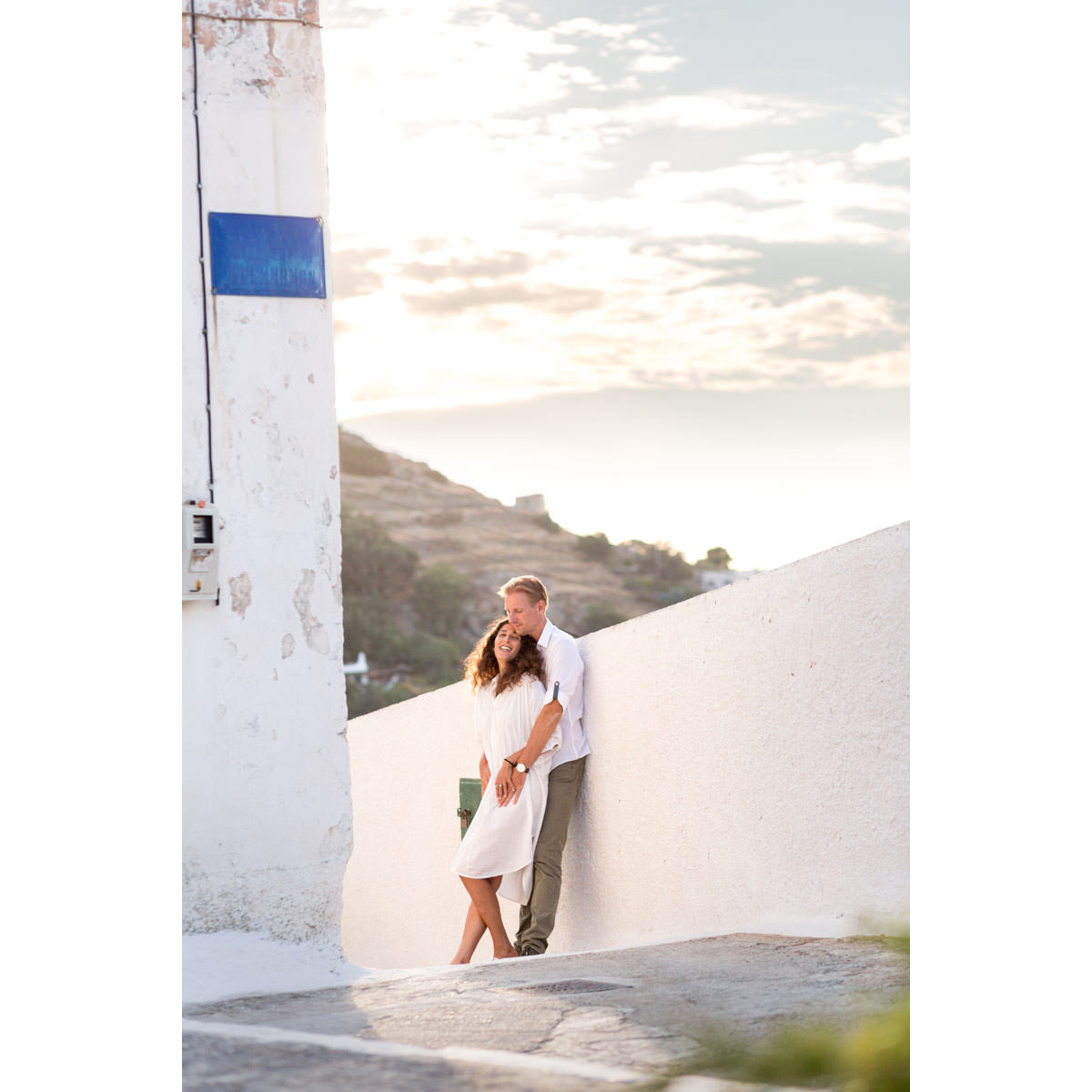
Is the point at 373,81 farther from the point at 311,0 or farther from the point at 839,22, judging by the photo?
the point at 311,0

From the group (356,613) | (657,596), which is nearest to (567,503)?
(657,596)

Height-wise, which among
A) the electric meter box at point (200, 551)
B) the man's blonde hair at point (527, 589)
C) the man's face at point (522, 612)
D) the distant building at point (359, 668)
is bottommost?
the distant building at point (359, 668)

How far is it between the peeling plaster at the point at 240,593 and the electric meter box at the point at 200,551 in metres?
0.05

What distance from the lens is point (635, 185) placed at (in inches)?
1294

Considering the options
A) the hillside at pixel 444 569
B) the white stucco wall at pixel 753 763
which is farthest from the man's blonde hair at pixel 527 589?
the hillside at pixel 444 569

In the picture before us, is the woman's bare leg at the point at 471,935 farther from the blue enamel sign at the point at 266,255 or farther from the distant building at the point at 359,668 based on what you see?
the distant building at the point at 359,668

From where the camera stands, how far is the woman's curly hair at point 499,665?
473 centimetres

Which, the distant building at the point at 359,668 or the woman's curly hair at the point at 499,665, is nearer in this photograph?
the woman's curly hair at the point at 499,665

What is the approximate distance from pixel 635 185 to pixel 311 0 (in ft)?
101

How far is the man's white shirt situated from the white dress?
6 cm

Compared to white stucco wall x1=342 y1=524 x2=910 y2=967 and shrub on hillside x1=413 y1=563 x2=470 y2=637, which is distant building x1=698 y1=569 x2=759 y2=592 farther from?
white stucco wall x1=342 y1=524 x2=910 y2=967

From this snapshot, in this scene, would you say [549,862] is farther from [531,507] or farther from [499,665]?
[531,507]

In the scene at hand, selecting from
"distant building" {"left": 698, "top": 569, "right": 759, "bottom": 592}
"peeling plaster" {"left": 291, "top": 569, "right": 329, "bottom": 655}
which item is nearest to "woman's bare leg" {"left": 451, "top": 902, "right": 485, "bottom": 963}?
"peeling plaster" {"left": 291, "top": 569, "right": 329, "bottom": 655}

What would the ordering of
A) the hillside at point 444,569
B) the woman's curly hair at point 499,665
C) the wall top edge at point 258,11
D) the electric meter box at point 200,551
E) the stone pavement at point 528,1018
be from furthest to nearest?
the hillside at point 444,569, the woman's curly hair at point 499,665, the wall top edge at point 258,11, the electric meter box at point 200,551, the stone pavement at point 528,1018
